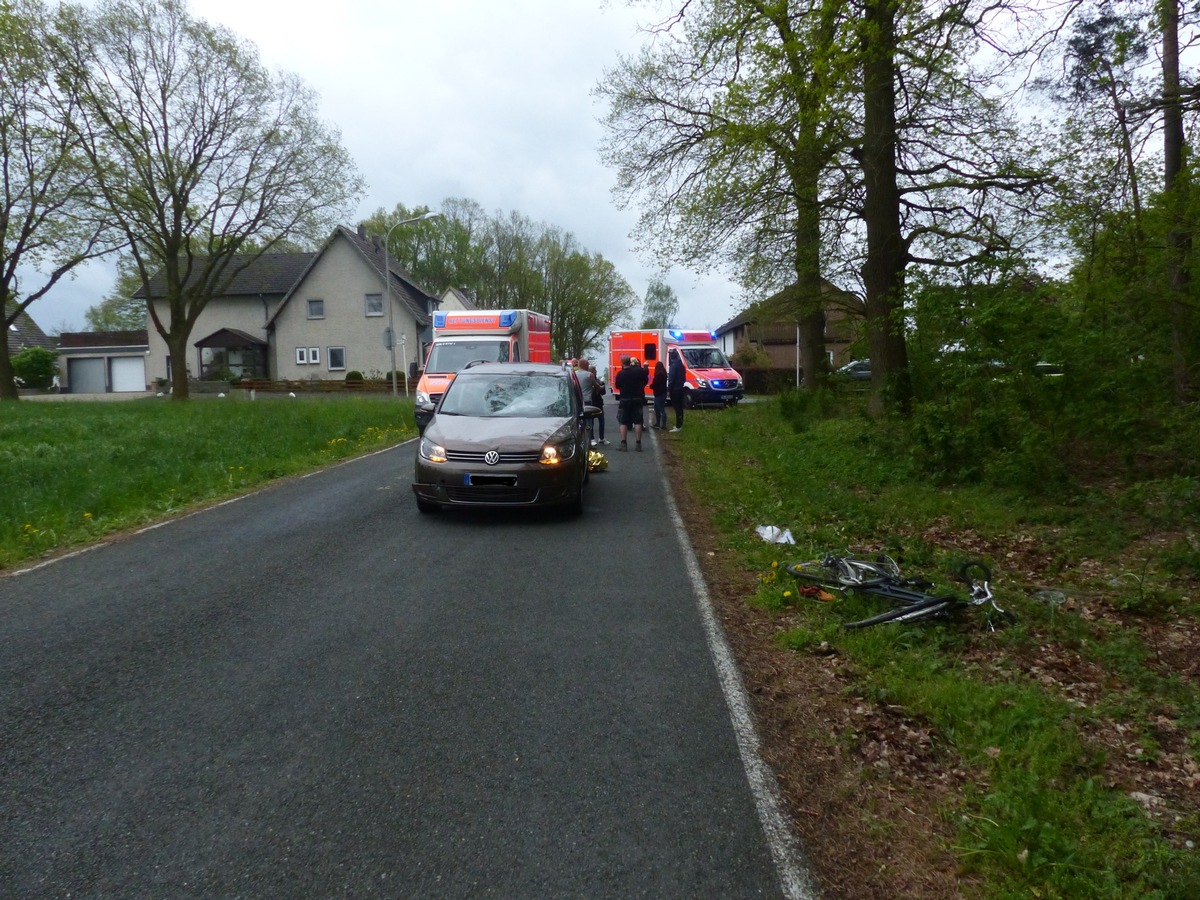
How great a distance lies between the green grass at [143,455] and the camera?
410 inches

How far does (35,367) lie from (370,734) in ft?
203

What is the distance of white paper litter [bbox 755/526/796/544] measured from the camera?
9273 millimetres

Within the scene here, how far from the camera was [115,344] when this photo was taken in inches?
2505

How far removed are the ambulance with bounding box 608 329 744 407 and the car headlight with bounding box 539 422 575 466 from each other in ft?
65.0

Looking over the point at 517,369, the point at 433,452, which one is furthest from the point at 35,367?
the point at 433,452

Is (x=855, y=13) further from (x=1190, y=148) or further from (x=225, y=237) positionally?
(x=225, y=237)

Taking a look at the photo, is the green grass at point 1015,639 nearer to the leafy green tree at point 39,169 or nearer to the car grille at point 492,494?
the car grille at point 492,494

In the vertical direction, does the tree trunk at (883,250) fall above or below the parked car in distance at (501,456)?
above

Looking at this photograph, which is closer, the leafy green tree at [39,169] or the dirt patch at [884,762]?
the dirt patch at [884,762]

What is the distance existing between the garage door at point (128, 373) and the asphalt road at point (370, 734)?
6068 centimetres

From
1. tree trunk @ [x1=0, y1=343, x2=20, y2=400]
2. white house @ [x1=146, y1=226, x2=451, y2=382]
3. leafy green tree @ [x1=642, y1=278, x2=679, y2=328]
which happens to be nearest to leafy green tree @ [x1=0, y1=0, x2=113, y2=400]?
tree trunk @ [x1=0, y1=343, x2=20, y2=400]

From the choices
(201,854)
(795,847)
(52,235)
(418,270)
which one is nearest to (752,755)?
(795,847)

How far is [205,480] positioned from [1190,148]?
13.2m

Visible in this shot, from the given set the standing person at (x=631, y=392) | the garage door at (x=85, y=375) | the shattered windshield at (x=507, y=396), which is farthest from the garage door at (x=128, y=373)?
the shattered windshield at (x=507, y=396)
